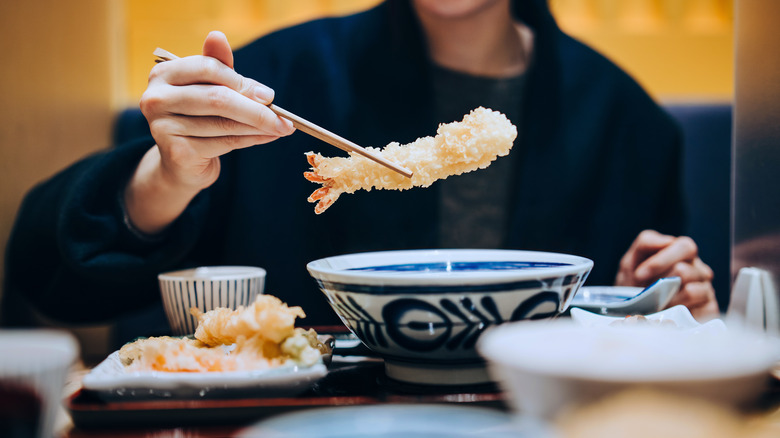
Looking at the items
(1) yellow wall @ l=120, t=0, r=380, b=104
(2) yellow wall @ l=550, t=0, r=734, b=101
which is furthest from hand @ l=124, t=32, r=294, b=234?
(2) yellow wall @ l=550, t=0, r=734, b=101

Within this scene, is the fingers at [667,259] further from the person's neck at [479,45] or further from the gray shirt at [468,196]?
the person's neck at [479,45]

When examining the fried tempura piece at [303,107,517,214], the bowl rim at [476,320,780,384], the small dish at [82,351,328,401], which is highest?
the fried tempura piece at [303,107,517,214]

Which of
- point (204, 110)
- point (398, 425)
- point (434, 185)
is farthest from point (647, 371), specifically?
point (434, 185)

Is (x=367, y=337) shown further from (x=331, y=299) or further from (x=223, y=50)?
(x=223, y=50)

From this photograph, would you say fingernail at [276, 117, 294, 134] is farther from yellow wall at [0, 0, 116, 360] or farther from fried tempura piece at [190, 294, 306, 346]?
yellow wall at [0, 0, 116, 360]

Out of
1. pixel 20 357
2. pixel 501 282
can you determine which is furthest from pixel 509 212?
pixel 20 357

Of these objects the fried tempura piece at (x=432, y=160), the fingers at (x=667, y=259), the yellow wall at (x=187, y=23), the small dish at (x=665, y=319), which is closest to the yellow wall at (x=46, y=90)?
the yellow wall at (x=187, y=23)

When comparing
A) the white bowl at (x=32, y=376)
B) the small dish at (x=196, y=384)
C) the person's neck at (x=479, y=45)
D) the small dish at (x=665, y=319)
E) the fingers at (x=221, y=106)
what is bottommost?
the small dish at (x=665, y=319)
